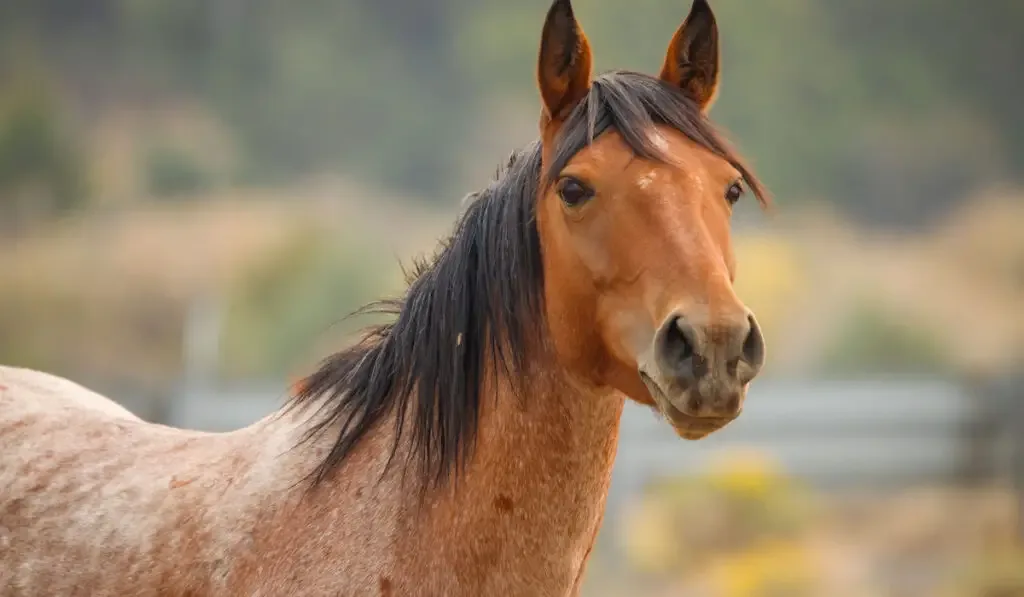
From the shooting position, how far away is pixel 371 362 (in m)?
2.86

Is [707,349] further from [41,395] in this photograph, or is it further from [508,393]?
[41,395]

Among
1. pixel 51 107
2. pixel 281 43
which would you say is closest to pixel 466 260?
pixel 51 107

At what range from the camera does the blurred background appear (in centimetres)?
1070

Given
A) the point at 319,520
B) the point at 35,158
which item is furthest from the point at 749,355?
the point at 35,158

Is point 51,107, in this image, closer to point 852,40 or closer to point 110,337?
point 110,337

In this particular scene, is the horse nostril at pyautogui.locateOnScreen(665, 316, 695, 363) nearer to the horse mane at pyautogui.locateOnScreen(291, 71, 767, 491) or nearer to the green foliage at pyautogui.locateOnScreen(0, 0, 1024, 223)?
the horse mane at pyautogui.locateOnScreen(291, 71, 767, 491)

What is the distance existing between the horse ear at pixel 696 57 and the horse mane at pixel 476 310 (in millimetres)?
79

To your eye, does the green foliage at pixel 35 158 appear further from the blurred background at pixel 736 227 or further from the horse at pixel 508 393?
the horse at pixel 508 393

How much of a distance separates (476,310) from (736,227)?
15.3m

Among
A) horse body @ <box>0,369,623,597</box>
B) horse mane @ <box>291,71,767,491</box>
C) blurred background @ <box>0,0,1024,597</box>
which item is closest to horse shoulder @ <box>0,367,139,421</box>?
horse body @ <box>0,369,623,597</box>

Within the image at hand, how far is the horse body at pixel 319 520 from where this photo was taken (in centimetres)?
255

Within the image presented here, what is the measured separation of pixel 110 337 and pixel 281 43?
47.1 feet

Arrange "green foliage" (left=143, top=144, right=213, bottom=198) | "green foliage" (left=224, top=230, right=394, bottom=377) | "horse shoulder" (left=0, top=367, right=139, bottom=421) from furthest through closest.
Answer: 1. "green foliage" (left=143, top=144, right=213, bottom=198)
2. "green foliage" (left=224, top=230, right=394, bottom=377)
3. "horse shoulder" (left=0, top=367, right=139, bottom=421)

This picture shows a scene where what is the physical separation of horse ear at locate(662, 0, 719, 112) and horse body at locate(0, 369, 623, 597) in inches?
30.5
